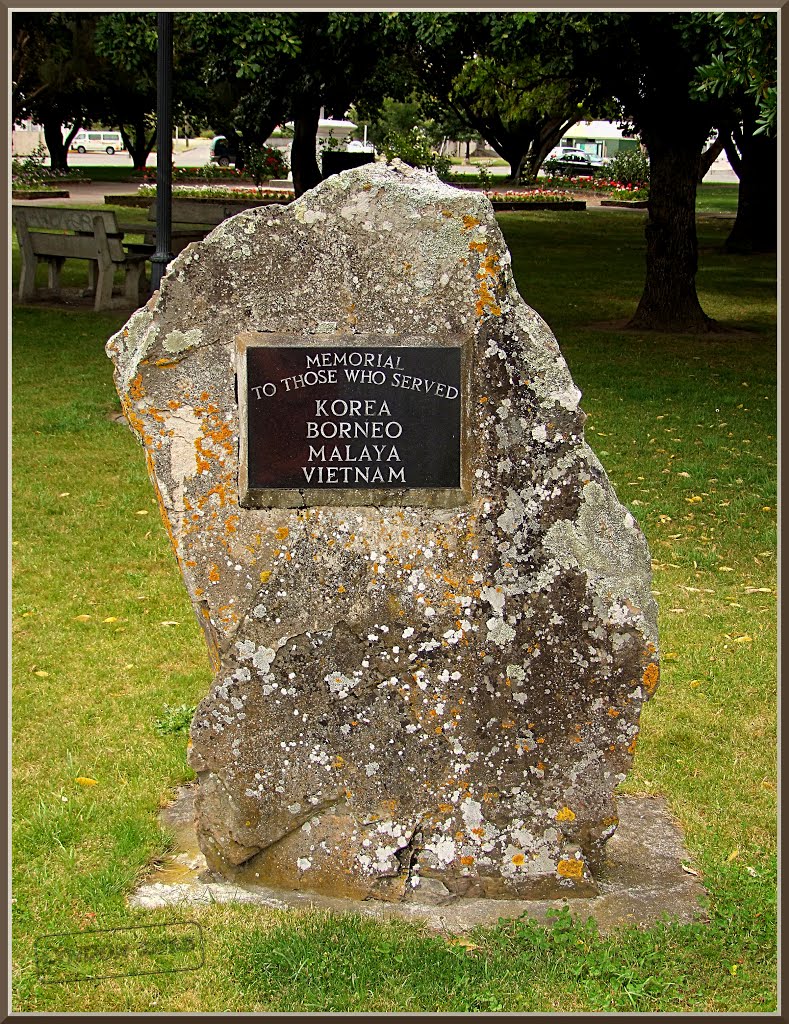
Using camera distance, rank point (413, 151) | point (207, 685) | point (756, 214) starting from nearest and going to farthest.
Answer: point (207, 685)
point (756, 214)
point (413, 151)

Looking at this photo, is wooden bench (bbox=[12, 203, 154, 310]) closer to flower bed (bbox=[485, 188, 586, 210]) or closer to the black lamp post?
the black lamp post

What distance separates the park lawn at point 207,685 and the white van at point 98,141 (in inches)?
3015

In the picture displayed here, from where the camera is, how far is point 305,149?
22672mm

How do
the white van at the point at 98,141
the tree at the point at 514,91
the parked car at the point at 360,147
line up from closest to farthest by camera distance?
the tree at the point at 514,91
the parked car at the point at 360,147
the white van at the point at 98,141

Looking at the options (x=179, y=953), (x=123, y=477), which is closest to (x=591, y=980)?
(x=179, y=953)

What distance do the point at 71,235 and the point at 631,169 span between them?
3392 centimetres

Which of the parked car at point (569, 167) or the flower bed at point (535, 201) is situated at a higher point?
the parked car at point (569, 167)

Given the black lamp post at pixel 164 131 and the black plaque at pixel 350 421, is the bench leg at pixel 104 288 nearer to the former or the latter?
the black lamp post at pixel 164 131

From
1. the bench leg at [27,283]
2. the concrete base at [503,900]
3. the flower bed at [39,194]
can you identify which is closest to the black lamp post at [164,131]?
the concrete base at [503,900]

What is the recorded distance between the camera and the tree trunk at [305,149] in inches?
868

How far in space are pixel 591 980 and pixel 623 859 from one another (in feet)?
2.70

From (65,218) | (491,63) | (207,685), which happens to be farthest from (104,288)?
(207,685)

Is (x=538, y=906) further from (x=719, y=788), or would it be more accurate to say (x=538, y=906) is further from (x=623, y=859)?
(x=719, y=788)

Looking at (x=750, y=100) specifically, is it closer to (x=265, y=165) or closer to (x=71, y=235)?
(x=71, y=235)
